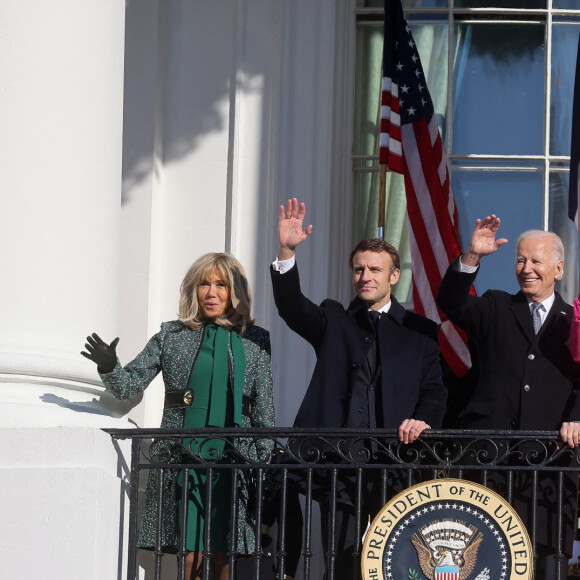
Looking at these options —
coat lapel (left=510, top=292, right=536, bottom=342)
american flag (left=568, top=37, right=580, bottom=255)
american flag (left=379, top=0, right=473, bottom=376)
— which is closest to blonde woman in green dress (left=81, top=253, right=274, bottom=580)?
coat lapel (left=510, top=292, right=536, bottom=342)

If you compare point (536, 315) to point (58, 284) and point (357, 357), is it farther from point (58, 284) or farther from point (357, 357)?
point (58, 284)

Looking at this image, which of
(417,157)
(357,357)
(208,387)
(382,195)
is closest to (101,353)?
(208,387)

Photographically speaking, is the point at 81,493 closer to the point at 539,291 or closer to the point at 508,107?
the point at 539,291

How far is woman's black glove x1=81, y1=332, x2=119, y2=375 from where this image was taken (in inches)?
280

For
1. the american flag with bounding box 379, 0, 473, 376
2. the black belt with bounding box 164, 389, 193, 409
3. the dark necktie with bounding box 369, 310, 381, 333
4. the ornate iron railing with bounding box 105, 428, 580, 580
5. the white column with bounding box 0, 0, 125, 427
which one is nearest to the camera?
the ornate iron railing with bounding box 105, 428, 580, 580

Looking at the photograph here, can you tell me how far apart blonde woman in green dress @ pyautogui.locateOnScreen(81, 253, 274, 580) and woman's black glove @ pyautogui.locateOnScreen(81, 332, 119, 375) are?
0.29ft

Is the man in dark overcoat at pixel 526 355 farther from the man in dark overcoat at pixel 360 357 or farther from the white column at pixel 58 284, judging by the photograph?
the white column at pixel 58 284

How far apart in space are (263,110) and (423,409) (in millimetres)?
2967

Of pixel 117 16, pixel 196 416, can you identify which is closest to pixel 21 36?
pixel 117 16

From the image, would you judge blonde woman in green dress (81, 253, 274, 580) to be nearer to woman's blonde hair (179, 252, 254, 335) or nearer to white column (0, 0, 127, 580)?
woman's blonde hair (179, 252, 254, 335)

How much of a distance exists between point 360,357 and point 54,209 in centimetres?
169

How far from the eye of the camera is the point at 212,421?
7.44 meters

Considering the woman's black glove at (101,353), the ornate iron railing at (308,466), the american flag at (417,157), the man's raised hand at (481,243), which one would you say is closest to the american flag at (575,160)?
the american flag at (417,157)

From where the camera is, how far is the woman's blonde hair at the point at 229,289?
755 cm
